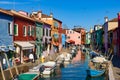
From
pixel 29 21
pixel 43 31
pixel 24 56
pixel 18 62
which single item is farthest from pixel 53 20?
pixel 18 62

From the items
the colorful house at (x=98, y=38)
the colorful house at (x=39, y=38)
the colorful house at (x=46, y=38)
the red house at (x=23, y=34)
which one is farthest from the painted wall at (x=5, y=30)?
the colorful house at (x=98, y=38)

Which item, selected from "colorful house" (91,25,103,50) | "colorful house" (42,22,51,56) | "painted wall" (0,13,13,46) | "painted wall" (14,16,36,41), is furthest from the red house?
"colorful house" (91,25,103,50)

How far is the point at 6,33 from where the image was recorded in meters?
36.1

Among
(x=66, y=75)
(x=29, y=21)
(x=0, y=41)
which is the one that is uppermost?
(x=29, y=21)

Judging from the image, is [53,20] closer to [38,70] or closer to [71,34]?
[38,70]

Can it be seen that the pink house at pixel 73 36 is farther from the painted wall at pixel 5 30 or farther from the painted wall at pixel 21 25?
the painted wall at pixel 5 30

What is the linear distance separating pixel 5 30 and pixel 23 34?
8.14 m

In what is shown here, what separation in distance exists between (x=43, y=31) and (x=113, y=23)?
31615mm

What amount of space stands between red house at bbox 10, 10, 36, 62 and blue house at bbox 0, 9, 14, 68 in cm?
173

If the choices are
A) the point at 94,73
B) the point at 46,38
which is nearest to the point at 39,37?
the point at 46,38

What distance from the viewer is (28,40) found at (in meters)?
46.6

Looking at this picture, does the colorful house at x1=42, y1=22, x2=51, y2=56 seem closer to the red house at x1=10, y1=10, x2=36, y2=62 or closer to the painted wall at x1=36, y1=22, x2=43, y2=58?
the painted wall at x1=36, y1=22, x2=43, y2=58

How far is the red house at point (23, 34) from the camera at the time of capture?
3997 cm

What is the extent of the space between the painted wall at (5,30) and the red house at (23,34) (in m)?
1.65
